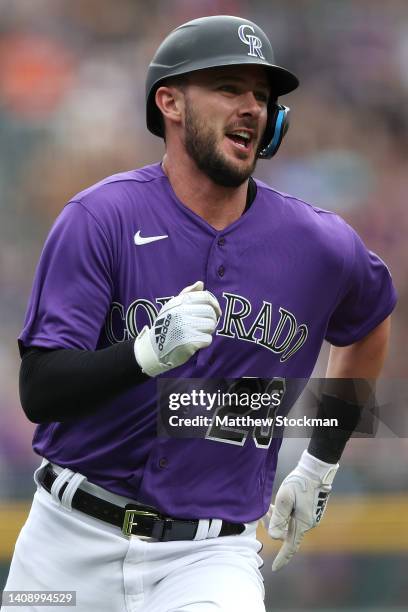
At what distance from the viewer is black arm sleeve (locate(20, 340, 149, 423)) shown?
266 cm

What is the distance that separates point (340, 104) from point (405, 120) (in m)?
0.42

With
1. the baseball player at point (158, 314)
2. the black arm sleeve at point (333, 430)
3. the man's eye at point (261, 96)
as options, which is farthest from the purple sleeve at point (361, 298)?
the man's eye at point (261, 96)

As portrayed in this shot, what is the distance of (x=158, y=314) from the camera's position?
2.81m

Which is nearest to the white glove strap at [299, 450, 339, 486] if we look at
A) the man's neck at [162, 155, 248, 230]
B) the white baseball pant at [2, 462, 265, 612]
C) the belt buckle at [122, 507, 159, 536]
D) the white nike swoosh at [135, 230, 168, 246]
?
the white baseball pant at [2, 462, 265, 612]

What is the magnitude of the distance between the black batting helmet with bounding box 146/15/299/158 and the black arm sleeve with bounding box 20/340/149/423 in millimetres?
863

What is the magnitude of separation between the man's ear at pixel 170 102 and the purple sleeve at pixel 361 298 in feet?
2.09

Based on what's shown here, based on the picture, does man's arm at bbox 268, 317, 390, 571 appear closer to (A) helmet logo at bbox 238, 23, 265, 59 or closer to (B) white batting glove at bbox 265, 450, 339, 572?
(B) white batting glove at bbox 265, 450, 339, 572

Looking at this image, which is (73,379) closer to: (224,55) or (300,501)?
(224,55)

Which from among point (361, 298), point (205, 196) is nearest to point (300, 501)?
point (361, 298)

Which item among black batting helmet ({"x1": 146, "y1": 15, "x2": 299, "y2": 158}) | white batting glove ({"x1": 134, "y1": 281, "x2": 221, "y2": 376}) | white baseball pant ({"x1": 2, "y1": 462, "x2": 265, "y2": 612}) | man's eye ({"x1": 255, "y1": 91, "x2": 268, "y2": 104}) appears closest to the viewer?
white batting glove ({"x1": 134, "y1": 281, "x2": 221, "y2": 376})

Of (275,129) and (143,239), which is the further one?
(275,129)

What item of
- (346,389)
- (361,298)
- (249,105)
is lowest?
(346,389)

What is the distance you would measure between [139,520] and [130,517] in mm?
26

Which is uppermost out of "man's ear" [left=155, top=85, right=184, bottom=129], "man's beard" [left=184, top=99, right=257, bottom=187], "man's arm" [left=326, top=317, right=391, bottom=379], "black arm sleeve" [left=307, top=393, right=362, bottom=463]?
"man's ear" [left=155, top=85, right=184, bottom=129]
